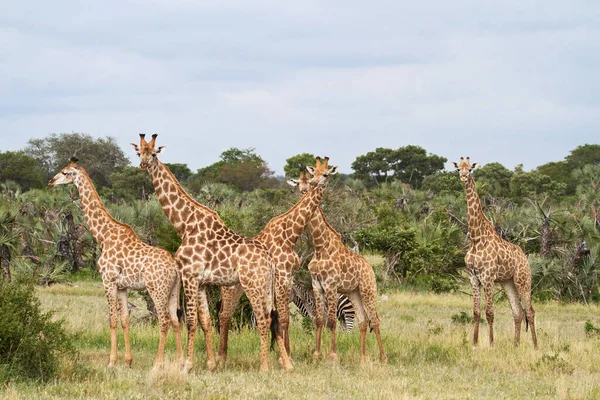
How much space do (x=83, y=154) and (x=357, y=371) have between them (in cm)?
6392

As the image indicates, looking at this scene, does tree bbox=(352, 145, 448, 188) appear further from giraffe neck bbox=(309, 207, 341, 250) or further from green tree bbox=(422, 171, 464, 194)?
giraffe neck bbox=(309, 207, 341, 250)

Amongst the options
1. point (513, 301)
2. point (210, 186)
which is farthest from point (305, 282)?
point (210, 186)

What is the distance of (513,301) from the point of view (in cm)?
1418

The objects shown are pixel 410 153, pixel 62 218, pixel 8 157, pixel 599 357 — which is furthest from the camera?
pixel 410 153

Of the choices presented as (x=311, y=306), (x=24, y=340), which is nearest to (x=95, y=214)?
(x=24, y=340)

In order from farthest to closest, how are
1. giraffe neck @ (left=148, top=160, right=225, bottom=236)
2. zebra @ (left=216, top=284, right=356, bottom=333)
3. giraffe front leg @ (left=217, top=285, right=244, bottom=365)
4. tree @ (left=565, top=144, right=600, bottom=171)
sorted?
tree @ (left=565, top=144, right=600, bottom=171) < zebra @ (left=216, top=284, right=356, bottom=333) < giraffe front leg @ (left=217, top=285, right=244, bottom=365) < giraffe neck @ (left=148, top=160, right=225, bottom=236)

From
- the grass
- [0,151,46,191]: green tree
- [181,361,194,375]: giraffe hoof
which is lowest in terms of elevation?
the grass

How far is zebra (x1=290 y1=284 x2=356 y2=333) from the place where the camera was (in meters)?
15.6

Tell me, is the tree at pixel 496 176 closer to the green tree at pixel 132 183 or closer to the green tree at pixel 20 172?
the green tree at pixel 132 183

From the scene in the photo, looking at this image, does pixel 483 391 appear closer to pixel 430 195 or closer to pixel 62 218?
pixel 62 218

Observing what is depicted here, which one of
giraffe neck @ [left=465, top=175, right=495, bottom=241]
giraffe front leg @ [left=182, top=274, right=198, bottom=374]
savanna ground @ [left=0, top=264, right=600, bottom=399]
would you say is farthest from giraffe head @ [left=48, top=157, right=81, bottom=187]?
giraffe neck @ [left=465, top=175, right=495, bottom=241]

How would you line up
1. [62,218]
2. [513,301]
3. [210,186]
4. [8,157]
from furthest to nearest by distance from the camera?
[8,157] < [210,186] < [62,218] < [513,301]

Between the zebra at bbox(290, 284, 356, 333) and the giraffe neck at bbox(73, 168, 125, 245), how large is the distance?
17.0 ft

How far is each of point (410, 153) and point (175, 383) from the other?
59929 mm
